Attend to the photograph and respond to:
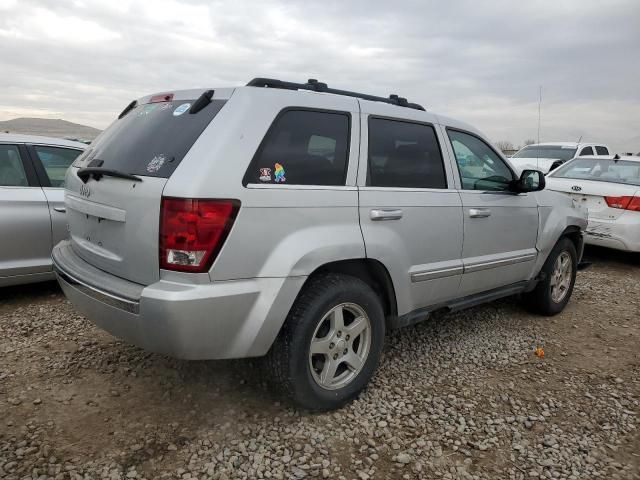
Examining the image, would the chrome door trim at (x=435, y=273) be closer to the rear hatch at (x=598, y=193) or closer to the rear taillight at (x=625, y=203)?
the rear hatch at (x=598, y=193)

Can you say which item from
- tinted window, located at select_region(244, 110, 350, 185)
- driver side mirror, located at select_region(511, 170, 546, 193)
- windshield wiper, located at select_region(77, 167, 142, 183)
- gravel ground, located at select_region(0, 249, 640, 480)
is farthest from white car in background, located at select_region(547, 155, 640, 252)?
windshield wiper, located at select_region(77, 167, 142, 183)

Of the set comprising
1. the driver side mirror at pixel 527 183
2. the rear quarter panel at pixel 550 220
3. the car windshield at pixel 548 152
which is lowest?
the rear quarter panel at pixel 550 220

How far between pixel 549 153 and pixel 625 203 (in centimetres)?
673

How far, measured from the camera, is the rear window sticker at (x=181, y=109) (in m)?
2.74

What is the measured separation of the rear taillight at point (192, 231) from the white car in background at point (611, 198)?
236 inches

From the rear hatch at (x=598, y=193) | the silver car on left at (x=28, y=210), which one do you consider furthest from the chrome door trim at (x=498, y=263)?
the silver car on left at (x=28, y=210)

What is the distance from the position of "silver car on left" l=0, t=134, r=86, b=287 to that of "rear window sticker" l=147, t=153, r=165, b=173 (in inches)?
93.3

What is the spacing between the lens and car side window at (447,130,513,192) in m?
3.69

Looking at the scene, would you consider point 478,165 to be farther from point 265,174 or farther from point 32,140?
point 32,140

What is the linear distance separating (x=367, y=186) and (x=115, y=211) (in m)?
1.39

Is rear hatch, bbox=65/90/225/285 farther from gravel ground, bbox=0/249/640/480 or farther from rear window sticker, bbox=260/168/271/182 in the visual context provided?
gravel ground, bbox=0/249/640/480

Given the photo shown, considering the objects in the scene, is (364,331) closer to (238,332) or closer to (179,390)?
(238,332)

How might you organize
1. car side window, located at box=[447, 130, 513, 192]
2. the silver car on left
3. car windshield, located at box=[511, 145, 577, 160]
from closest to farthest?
1. car side window, located at box=[447, 130, 513, 192]
2. the silver car on left
3. car windshield, located at box=[511, 145, 577, 160]

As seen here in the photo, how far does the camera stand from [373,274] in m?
3.12
